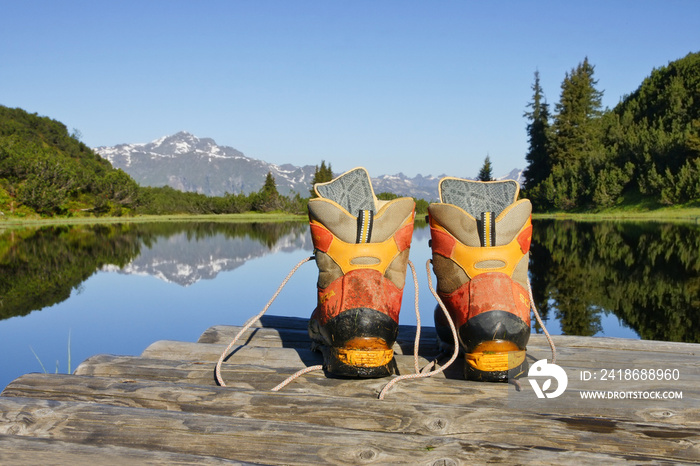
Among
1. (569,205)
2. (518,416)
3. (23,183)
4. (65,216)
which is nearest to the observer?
(518,416)

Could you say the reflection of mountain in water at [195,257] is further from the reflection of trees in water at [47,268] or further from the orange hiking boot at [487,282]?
the orange hiking boot at [487,282]

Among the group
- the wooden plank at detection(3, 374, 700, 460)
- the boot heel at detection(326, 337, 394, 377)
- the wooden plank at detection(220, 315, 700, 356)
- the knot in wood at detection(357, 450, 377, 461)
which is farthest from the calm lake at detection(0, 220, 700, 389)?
the knot in wood at detection(357, 450, 377, 461)

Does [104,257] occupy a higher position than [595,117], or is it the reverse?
[595,117]

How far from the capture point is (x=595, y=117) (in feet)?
193

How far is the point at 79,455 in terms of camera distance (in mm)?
1734

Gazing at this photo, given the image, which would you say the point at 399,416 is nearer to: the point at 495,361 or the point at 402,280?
the point at 495,361

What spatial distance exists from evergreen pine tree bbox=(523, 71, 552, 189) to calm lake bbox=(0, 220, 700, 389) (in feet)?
150

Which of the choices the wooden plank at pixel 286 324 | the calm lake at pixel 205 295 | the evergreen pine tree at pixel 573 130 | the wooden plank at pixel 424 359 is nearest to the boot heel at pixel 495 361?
the wooden plank at pixel 424 359

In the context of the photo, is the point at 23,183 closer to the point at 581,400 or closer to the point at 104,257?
the point at 104,257

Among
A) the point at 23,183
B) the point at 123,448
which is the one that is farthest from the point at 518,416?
the point at 23,183

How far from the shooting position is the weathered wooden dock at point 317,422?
1784 millimetres

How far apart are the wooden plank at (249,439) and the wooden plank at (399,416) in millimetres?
88

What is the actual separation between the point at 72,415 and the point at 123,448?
0.45 meters

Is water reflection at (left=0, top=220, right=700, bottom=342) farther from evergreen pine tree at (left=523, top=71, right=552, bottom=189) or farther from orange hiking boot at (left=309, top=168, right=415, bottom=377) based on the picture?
evergreen pine tree at (left=523, top=71, right=552, bottom=189)
